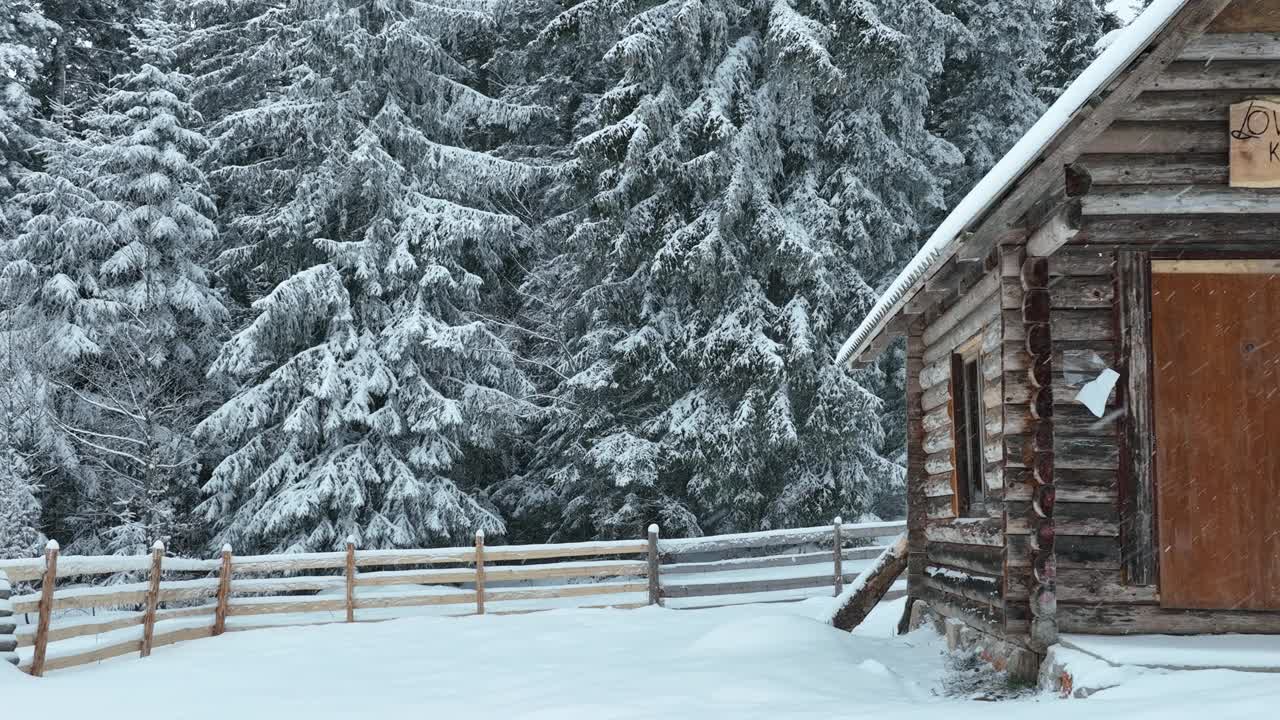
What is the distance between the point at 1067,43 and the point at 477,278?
17586 mm

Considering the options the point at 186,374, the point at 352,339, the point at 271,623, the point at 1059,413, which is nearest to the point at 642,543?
the point at 271,623

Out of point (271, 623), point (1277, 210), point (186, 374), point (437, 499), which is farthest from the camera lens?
point (186, 374)

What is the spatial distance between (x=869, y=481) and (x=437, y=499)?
8.46 m

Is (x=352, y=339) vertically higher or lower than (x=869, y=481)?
higher

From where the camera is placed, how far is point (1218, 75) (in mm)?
7617

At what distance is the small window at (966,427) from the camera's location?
10.8m

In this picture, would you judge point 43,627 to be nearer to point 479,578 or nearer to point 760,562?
point 479,578

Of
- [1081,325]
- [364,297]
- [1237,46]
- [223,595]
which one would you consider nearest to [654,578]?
[223,595]

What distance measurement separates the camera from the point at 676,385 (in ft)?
74.2

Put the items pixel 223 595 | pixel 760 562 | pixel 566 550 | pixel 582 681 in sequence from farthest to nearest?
pixel 760 562
pixel 566 550
pixel 223 595
pixel 582 681

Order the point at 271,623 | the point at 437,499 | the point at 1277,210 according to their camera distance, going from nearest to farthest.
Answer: the point at 1277,210 < the point at 271,623 < the point at 437,499

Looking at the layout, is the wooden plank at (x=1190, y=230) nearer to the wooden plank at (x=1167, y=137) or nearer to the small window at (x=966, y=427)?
the wooden plank at (x=1167, y=137)

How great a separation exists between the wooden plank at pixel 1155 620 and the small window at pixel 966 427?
9.45 feet

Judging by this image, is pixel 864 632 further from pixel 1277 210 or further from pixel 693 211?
pixel 693 211
